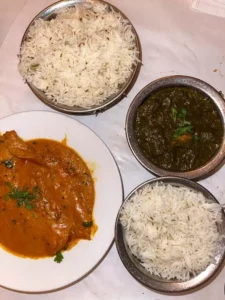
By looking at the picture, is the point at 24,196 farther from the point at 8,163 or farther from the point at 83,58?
the point at 83,58

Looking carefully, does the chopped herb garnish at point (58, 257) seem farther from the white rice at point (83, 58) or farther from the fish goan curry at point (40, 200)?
the white rice at point (83, 58)

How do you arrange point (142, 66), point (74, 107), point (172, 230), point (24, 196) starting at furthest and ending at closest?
point (142, 66) → point (74, 107) → point (24, 196) → point (172, 230)

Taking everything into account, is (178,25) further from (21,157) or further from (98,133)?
(21,157)

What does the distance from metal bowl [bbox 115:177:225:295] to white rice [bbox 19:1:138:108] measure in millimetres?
911

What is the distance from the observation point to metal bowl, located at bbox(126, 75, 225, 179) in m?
3.81

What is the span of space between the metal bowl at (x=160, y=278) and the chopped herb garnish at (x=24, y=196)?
71 centimetres

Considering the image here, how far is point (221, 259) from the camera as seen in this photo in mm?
3697

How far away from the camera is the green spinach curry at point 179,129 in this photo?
12.6ft

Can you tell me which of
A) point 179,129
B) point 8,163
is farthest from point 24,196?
point 179,129

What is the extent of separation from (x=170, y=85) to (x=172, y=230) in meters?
1.19

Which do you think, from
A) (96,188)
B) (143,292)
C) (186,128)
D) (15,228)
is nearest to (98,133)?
(96,188)

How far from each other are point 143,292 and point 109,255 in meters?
0.43

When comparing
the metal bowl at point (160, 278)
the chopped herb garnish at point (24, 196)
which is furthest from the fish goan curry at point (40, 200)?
the metal bowl at point (160, 278)

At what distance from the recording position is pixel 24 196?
3.84 metres
